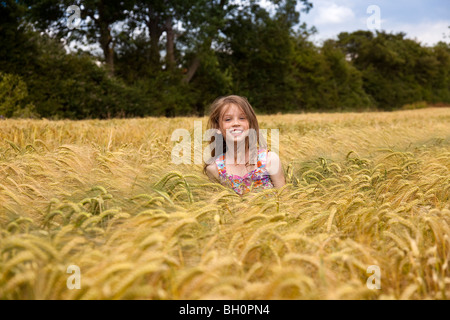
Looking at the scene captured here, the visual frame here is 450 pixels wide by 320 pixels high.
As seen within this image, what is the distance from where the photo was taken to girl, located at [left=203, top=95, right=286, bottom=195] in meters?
3.12

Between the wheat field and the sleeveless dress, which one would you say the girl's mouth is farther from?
the wheat field

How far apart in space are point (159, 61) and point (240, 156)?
58.7ft

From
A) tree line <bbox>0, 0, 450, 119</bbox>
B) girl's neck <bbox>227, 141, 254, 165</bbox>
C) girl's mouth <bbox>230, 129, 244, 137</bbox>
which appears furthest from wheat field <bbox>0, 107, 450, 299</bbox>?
tree line <bbox>0, 0, 450, 119</bbox>

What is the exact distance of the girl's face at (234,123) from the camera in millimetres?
3113

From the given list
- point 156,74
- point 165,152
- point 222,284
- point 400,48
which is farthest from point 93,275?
point 400,48

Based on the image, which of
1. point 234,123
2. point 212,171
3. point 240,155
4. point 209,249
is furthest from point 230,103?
point 209,249

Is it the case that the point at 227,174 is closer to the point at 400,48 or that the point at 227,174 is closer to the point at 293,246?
the point at 293,246

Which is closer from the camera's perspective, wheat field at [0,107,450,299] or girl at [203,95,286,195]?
wheat field at [0,107,450,299]

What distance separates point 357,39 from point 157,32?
28.5m

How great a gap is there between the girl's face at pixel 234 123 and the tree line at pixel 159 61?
10251 millimetres

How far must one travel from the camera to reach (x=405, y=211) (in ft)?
5.96

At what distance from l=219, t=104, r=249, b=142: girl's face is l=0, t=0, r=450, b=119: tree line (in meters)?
10.3

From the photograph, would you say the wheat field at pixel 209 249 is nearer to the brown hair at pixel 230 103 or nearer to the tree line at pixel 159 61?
the brown hair at pixel 230 103

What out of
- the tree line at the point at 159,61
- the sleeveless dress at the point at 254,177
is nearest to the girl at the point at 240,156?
the sleeveless dress at the point at 254,177
